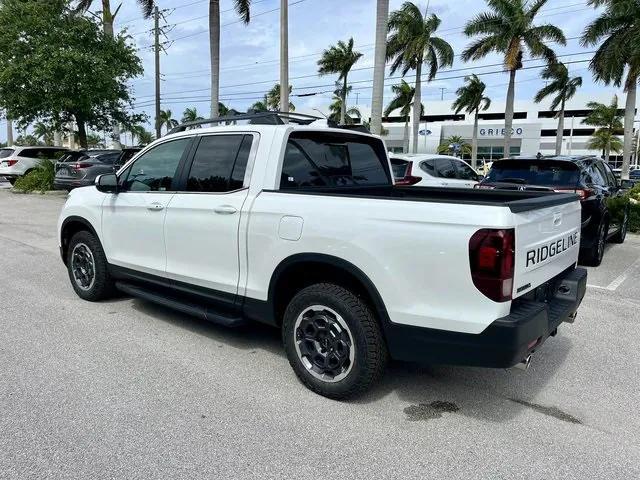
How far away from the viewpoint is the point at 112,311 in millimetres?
5352

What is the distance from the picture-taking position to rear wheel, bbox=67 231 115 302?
5324 mm

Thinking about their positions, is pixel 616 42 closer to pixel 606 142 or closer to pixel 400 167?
pixel 400 167

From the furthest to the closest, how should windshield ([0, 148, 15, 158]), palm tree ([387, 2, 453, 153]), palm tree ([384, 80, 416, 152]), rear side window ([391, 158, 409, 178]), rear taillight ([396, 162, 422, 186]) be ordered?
palm tree ([384, 80, 416, 152]) < palm tree ([387, 2, 453, 153]) < windshield ([0, 148, 15, 158]) < rear side window ([391, 158, 409, 178]) < rear taillight ([396, 162, 422, 186])

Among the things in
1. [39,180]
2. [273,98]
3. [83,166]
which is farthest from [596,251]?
[273,98]

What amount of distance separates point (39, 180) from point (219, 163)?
19108 mm

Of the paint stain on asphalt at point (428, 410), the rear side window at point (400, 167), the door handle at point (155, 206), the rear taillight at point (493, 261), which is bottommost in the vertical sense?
the paint stain on asphalt at point (428, 410)

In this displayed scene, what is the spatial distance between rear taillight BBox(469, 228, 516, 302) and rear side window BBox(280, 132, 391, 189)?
1682 millimetres

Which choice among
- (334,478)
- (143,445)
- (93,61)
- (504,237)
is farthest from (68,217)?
(93,61)

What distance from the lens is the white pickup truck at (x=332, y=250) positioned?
2.84 meters

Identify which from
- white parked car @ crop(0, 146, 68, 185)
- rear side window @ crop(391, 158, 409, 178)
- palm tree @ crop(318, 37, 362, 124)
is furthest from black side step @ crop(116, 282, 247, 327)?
palm tree @ crop(318, 37, 362, 124)

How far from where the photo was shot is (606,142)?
57.5 m

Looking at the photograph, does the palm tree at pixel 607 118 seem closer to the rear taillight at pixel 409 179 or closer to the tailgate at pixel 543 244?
the rear taillight at pixel 409 179

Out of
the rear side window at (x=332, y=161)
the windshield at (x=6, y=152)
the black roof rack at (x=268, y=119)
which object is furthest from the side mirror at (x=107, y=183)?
the windshield at (x=6, y=152)

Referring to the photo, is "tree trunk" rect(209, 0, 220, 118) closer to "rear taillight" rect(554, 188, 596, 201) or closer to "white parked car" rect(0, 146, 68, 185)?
"white parked car" rect(0, 146, 68, 185)
